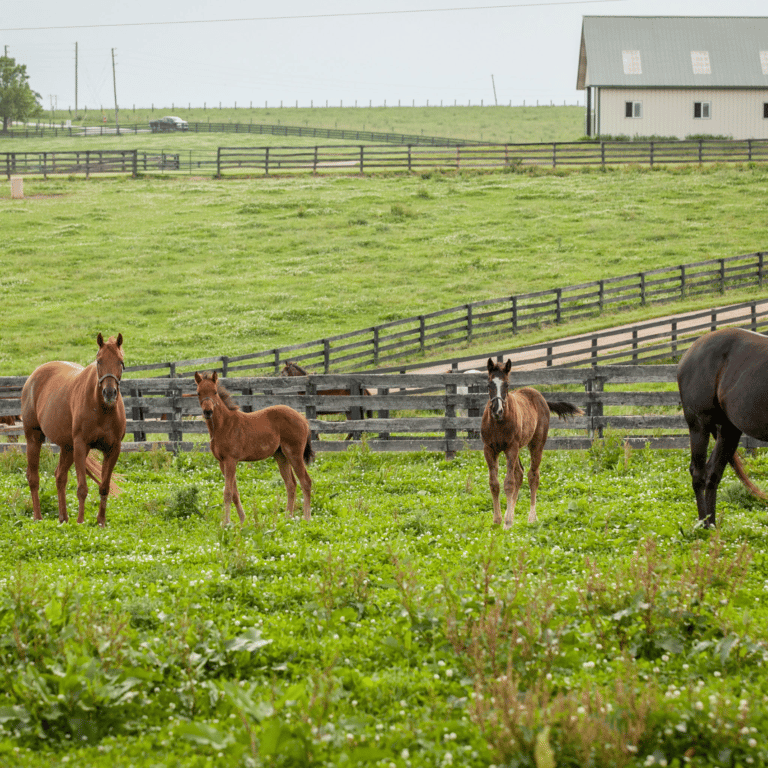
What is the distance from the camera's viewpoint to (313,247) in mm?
35438

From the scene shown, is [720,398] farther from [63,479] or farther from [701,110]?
[701,110]

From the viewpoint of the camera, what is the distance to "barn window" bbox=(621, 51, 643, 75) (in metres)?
52.0

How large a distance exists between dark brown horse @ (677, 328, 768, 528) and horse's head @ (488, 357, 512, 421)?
209 cm

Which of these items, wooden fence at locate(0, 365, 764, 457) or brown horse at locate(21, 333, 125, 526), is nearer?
brown horse at locate(21, 333, 125, 526)

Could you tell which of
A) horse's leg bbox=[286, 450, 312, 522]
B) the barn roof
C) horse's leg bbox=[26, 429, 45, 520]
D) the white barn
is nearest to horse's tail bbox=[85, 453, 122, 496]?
horse's leg bbox=[26, 429, 45, 520]

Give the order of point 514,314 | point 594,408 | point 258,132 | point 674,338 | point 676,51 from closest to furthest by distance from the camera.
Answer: point 594,408 → point 674,338 → point 514,314 → point 676,51 → point 258,132

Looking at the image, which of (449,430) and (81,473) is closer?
(81,473)

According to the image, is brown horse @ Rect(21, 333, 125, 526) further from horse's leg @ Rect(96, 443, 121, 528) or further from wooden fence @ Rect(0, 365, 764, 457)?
wooden fence @ Rect(0, 365, 764, 457)

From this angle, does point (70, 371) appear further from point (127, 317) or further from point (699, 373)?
point (127, 317)

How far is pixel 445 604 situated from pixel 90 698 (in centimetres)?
233

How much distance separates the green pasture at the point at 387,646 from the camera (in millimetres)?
4051

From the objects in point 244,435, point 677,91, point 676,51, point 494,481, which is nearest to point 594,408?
point 494,481

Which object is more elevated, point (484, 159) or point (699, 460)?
point (484, 159)

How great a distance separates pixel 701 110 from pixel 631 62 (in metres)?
5.51
